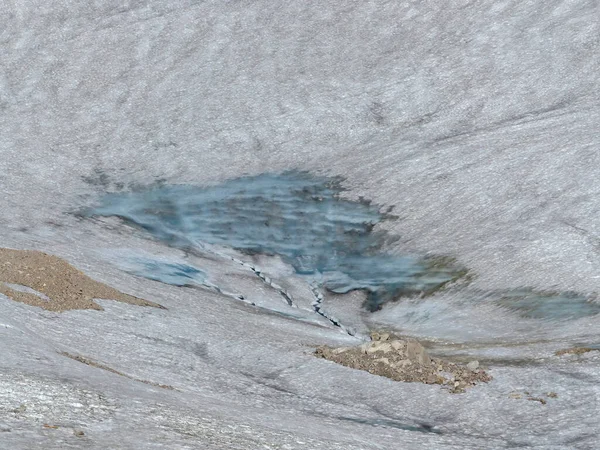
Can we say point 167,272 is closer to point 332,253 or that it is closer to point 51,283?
point 332,253

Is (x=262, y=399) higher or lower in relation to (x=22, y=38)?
lower

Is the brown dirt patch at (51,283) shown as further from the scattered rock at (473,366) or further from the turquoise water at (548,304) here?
the turquoise water at (548,304)

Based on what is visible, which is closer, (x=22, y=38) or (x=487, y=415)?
(x=487, y=415)

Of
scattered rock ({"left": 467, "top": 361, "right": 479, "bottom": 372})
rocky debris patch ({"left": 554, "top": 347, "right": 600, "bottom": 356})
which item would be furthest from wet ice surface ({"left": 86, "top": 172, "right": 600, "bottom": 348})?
scattered rock ({"left": 467, "top": 361, "right": 479, "bottom": 372})

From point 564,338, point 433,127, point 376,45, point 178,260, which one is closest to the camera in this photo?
point 564,338

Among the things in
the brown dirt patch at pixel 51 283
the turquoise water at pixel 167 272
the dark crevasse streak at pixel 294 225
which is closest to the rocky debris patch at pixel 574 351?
the dark crevasse streak at pixel 294 225

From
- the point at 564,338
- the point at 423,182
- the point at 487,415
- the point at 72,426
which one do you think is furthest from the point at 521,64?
the point at 72,426

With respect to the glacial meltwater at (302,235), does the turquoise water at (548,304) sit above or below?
below

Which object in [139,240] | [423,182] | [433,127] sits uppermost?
[433,127]

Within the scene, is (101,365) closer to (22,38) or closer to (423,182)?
(423,182)
